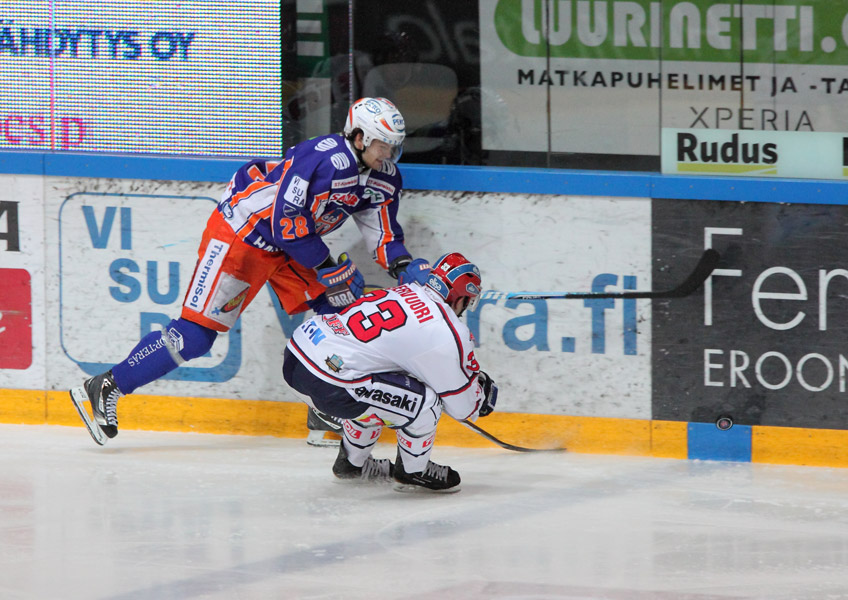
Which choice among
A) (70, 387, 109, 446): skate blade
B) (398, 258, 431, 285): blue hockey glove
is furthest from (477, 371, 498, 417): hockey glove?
(70, 387, 109, 446): skate blade

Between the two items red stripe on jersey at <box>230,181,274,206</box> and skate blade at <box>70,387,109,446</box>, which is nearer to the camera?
red stripe on jersey at <box>230,181,274,206</box>

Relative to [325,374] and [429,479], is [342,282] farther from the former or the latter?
[429,479]

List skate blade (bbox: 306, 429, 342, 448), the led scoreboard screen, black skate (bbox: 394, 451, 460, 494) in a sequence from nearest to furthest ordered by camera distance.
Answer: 1. black skate (bbox: 394, 451, 460, 494)
2. skate blade (bbox: 306, 429, 342, 448)
3. the led scoreboard screen

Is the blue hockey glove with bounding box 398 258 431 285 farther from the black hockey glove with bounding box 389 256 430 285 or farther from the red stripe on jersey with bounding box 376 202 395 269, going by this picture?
the red stripe on jersey with bounding box 376 202 395 269

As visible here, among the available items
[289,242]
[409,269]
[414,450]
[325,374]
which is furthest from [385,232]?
[414,450]

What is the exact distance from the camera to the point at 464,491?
4422 millimetres

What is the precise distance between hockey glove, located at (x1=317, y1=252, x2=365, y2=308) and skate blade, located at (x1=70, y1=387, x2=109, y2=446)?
992 mm

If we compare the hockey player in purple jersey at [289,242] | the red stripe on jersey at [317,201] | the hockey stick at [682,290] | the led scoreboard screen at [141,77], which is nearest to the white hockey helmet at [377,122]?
the hockey player in purple jersey at [289,242]

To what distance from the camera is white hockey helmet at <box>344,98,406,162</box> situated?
14.8ft

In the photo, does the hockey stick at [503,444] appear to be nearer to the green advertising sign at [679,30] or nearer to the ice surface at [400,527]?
the ice surface at [400,527]

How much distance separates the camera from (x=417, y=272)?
455 cm

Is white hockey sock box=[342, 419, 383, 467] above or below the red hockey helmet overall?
below

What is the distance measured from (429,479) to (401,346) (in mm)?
503

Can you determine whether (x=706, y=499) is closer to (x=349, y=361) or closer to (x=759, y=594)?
(x=759, y=594)
